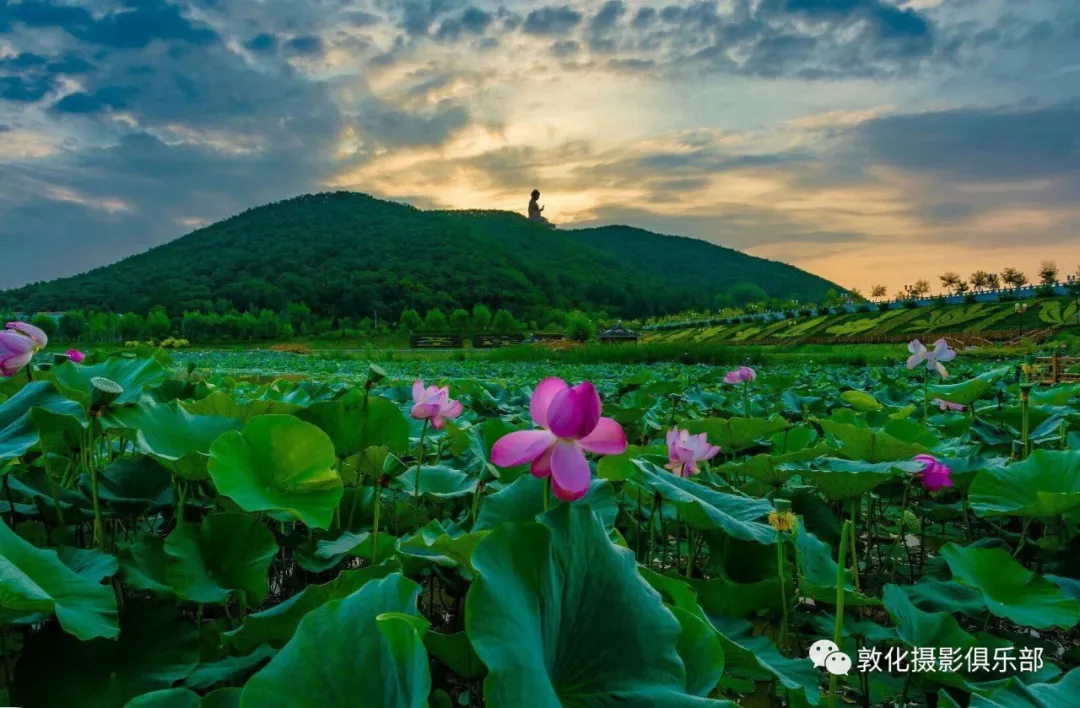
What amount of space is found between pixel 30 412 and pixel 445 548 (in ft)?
2.31

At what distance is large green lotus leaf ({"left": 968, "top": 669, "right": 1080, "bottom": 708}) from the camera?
814 mm

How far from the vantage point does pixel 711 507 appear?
3.56ft

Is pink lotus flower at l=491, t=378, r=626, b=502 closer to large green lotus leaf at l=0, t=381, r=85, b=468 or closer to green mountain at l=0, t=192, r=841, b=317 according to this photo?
large green lotus leaf at l=0, t=381, r=85, b=468

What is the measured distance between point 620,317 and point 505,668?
7581 centimetres

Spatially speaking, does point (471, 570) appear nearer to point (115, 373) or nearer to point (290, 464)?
point (290, 464)

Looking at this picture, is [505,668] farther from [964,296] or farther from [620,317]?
[620,317]

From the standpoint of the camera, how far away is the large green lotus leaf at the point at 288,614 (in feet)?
2.63

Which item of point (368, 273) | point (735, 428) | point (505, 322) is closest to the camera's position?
point (735, 428)

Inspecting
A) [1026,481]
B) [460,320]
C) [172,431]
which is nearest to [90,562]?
[172,431]

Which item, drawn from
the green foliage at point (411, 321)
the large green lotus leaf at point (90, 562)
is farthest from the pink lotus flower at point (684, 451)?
the green foliage at point (411, 321)

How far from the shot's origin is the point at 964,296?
34.3m

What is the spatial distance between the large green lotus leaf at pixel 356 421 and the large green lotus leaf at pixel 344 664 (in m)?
0.81

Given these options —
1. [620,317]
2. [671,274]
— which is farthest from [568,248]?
[620,317]

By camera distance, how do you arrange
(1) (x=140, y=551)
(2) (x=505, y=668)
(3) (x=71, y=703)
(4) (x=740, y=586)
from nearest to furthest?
(2) (x=505, y=668), (3) (x=71, y=703), (1) (x=140, y=551), (4) (x=740, y=586)
